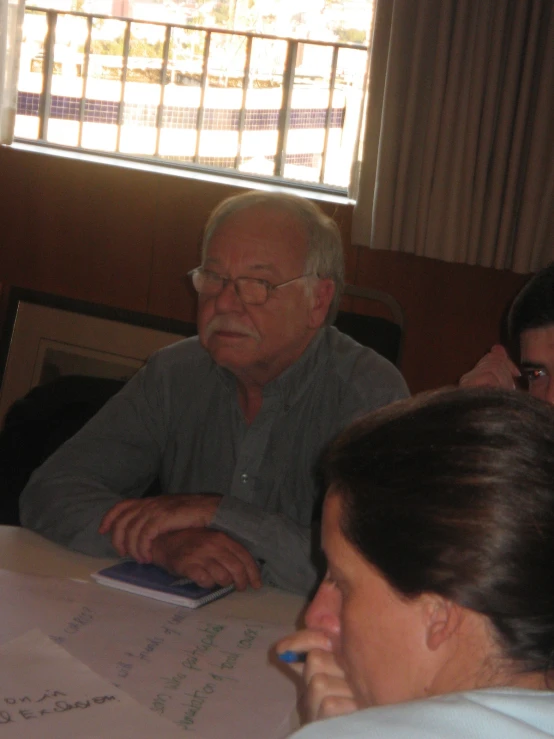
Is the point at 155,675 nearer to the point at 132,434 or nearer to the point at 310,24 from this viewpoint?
the point at 132,434

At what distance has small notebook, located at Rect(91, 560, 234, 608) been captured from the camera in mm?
1361

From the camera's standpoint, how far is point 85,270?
4137 mm

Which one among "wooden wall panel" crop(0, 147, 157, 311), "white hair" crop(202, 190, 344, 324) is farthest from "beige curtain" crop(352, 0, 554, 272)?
"white hair" crop(202, 190, 344, 324)

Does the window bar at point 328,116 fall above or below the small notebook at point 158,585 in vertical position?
above

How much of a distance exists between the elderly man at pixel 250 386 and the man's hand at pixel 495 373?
0.22m

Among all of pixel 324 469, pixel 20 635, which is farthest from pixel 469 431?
pixel 20 635

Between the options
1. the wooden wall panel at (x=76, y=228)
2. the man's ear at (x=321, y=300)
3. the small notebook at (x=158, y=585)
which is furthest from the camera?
the wooden wall panel at (x=76, y=228)

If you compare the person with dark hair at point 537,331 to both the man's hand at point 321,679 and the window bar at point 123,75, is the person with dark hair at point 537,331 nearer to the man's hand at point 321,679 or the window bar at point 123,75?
the man's hand at point 321,679

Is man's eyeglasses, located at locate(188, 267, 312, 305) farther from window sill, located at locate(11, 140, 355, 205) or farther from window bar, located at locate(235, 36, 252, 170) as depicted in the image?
window bar, located at locate(235, 36, 252, 170)

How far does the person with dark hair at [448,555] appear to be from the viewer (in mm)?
684

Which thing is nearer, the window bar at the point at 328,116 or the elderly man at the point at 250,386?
the elderly man at the point at 250,386

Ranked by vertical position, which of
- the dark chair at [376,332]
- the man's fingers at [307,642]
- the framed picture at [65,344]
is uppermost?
the dark chair at [376,332]

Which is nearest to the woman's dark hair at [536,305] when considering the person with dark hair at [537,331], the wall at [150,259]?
the person with dark hair at [537,331]

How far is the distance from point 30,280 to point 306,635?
360cm
